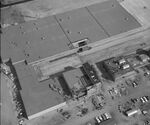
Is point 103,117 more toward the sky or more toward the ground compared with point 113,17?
more toward the ground

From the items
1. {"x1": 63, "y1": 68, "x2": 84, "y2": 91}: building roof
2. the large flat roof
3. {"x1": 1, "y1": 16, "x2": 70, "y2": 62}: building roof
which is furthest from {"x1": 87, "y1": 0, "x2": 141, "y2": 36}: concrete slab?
the large flat roof

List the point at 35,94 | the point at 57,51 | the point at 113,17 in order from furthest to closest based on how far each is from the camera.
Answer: the point at 113,17, the point at 57,51, the point at 35,94

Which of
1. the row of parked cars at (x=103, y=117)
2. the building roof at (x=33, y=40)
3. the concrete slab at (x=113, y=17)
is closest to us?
the row of parked cars at (x=103, y=117)

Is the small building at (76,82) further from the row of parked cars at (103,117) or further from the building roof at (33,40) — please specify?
the building roof at (33,40)

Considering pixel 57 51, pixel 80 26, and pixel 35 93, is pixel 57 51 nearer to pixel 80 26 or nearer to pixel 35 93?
pixel 80 26

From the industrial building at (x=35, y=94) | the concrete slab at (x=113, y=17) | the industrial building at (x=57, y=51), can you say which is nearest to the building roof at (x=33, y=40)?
the industrial building at (x=57, y=51)

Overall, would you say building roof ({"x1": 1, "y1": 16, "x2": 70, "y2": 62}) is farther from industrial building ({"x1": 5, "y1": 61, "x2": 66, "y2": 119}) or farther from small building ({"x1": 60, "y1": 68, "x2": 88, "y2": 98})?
small building ({"x1": 60, "y1": 68, "x2": 88, "y2": 98})

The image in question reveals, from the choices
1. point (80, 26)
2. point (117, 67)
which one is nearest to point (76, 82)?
point (117, 67)
